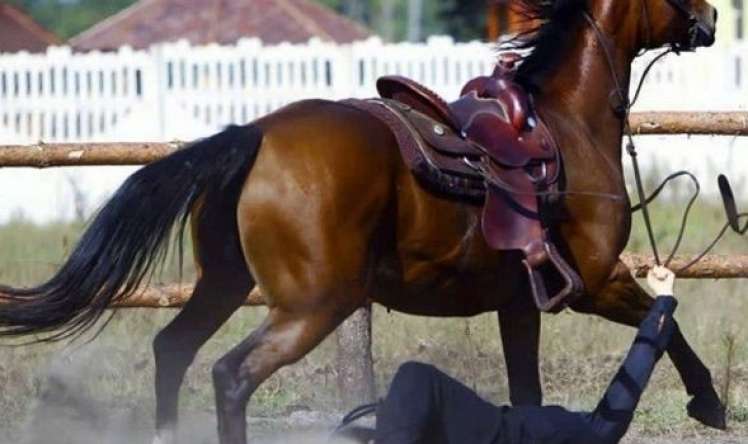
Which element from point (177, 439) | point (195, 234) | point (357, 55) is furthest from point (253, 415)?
point (357, 55)

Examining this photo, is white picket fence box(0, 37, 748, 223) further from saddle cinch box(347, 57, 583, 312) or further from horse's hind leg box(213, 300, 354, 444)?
horse's hind leg box(213, 300, 354, 444)

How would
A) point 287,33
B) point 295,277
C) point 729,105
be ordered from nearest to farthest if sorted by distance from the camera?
point 295,277
point 729,105
point 287,33

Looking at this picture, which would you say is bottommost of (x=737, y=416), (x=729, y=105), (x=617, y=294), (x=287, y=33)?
(x=737, y=416)

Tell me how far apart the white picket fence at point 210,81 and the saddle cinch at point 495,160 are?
11.1 metres

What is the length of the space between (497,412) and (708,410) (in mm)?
1970

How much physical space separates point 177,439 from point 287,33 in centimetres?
2884

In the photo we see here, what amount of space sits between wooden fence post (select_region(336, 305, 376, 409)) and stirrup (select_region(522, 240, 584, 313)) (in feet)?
5.80

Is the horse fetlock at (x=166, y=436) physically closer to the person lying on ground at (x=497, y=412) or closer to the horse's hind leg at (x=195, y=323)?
the horse's hind leg at (x=195, y=323)

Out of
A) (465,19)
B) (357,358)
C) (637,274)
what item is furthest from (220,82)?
(465,19)

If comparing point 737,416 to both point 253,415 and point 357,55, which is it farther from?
point 357,55

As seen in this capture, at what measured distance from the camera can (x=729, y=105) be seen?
17.7 metres

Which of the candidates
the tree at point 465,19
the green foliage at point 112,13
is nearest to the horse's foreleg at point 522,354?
the tree at point 465,19

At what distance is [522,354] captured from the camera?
7109mm

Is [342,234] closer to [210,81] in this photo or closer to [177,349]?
[177,349]
